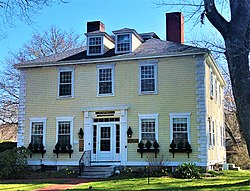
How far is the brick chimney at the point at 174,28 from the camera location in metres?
23.3

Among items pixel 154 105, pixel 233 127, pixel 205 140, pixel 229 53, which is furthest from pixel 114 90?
pixel 233 127

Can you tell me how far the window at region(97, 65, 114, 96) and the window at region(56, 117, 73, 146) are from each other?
2.34 metres

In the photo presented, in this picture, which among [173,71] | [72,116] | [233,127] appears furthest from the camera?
[233,127]

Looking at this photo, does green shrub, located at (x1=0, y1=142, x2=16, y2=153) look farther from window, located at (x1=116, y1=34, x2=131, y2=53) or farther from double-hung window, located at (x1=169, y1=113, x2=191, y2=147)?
double-hung window, located at (x1=169, y1=113, x2=191, y2=147)

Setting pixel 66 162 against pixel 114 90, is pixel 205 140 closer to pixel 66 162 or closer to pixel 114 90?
pixel 114 90

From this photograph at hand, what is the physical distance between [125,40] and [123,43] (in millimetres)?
200

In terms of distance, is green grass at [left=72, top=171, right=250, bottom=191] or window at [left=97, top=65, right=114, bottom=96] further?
window at [left=97, top=65, right=114, bottom=96]

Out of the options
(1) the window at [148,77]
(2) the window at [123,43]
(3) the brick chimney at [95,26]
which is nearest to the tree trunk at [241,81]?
(1) the window at [148,77]

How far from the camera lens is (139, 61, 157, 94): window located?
65.9 feet

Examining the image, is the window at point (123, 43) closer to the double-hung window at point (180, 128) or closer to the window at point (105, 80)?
the window at point (105, 80)

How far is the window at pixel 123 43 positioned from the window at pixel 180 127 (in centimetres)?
467

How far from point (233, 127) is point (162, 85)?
653 inches

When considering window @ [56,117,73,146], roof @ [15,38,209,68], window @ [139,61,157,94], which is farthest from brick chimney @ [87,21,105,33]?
window @ [56,117,73,146]

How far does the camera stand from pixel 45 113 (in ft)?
70.8
